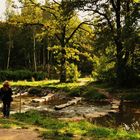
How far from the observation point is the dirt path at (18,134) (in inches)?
527

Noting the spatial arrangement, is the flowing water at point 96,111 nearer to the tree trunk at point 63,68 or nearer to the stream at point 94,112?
the stream at point 94,112

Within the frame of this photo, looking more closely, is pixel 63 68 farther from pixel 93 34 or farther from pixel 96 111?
pixel 96 111

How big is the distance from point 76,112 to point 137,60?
48.2ft

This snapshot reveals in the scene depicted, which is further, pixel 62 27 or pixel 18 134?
pixel 62 27

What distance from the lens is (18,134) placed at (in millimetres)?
14039

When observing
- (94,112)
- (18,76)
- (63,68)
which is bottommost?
(94,112)

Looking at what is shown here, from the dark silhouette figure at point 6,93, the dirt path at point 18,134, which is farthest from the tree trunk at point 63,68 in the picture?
the dirt path at point 18,134

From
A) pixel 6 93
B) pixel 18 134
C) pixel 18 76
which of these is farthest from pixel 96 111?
pixel 18 76

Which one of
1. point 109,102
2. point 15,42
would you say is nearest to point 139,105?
point 109,102

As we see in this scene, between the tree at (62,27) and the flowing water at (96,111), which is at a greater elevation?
the tree at (62,27)

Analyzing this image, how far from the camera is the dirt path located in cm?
1338

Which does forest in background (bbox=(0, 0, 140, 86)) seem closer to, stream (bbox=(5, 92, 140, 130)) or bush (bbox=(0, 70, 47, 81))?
bush (bbox=(0, 70, 47, 81))

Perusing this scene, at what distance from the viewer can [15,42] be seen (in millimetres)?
75375

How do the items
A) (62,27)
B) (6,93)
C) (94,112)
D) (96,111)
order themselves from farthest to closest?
(62,27) → (96,111) → (94,112) → (6,93)
